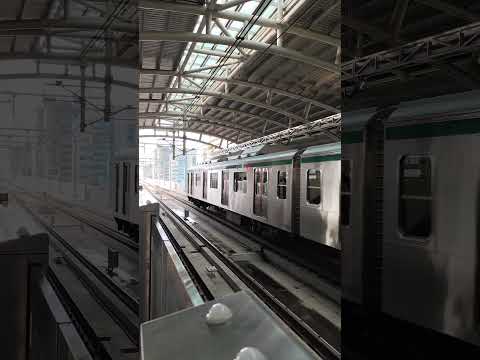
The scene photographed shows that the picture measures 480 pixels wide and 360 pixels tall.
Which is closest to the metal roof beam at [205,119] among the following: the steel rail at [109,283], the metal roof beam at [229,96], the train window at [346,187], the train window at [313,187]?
the metal roof beam at [229,96]

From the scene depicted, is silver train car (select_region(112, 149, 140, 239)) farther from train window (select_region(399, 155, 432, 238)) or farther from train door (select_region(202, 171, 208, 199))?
train door (select_region(202, 171, 208, 199))

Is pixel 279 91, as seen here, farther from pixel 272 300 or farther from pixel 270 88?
pixel 272 300

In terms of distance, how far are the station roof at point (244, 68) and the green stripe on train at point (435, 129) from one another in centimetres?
24

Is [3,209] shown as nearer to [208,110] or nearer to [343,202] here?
[343,202]

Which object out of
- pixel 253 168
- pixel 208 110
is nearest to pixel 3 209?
pixel 208 110

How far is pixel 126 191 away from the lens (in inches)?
30.5

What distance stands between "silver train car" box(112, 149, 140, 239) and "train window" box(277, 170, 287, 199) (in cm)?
319

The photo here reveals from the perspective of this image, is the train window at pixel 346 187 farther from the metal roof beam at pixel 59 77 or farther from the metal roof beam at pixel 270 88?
the metal roof beam at pixel 59 77

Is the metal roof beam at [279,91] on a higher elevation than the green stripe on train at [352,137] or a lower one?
higher

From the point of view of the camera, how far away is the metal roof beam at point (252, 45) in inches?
45.2

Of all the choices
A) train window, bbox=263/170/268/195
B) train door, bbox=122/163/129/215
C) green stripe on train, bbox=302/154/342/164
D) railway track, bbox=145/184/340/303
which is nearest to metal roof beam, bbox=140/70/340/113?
train door, bbox=122/163/129/215

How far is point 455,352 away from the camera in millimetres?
1083

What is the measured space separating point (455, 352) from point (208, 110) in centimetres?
203

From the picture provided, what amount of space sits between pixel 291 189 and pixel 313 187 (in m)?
0.48
